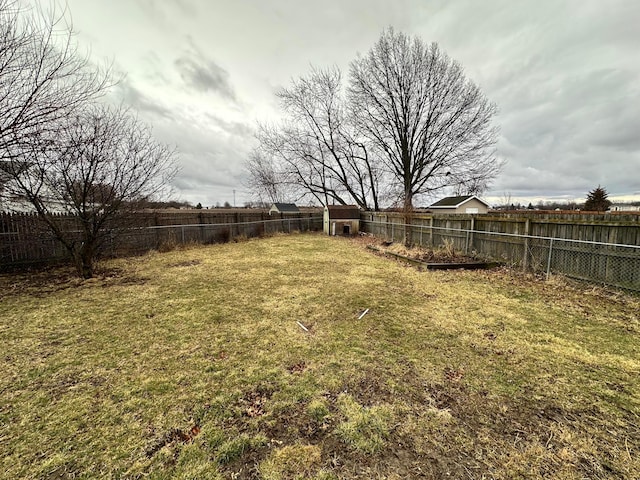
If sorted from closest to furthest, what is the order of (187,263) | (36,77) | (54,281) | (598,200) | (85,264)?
(36,77), (54,281), (85,264), (187,263), (598,200)

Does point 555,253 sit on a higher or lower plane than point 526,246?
lower

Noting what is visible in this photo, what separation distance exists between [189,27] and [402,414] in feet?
39.4

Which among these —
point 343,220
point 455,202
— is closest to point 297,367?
point 343,220

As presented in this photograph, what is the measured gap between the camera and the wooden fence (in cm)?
711

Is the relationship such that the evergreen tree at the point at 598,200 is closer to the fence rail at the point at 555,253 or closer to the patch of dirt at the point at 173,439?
the fence rail at the point at 555,253

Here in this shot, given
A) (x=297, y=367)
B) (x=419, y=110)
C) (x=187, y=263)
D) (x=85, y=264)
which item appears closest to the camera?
(x=297, y=367)

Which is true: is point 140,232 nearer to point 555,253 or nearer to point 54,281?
point 54,281

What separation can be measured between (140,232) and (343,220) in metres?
12.5

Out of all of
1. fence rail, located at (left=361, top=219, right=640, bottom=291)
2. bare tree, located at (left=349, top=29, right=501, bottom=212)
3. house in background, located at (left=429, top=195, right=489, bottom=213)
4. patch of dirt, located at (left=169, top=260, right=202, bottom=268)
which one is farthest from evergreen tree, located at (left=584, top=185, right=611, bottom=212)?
patch of dirt, located at (left=169, top=260, right=202, bottom=268)

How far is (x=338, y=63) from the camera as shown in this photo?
1962 centimetres

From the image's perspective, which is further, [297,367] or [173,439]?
[297,367]

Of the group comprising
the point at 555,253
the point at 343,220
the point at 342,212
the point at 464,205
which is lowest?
the point at 555,253

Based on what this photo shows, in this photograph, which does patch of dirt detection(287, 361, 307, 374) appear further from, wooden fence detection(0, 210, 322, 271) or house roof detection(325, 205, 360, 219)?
house roof detection(325, 205, 360, 219)

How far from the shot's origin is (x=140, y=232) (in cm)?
1030
